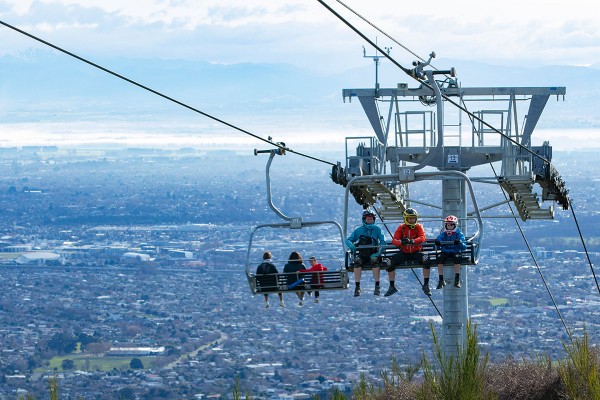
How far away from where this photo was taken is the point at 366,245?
19.2 meters

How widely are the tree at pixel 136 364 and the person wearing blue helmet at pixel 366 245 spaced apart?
61245 millimetres

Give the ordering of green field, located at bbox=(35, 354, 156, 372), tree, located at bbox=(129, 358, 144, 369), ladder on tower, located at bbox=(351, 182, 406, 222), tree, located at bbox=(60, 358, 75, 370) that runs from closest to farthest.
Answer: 1. ladder on tower, located at bbox=(351, 182, 406, 222)
2. green field, located at bbox=(35, 354, 156, 372)
3. tree, located at bbox=(60, 358, 75, 370)
4. tree, located at bbox=(129, 358, 144, 369)

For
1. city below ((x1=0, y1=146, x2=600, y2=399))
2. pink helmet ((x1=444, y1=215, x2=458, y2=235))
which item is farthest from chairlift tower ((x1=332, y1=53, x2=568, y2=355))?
city below ((x1=0, y1=146, x2=600, y2=399))

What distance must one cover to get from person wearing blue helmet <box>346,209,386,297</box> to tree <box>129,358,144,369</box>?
61.2 m

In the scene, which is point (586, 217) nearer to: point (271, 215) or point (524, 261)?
point (524, 261)

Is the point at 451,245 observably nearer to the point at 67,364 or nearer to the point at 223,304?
the point at 67,364

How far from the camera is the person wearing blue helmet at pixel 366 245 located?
19.1m

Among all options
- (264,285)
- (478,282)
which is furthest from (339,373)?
(264,285)

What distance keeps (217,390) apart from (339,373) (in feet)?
23.3

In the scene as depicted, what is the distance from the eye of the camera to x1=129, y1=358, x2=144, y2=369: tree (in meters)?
79.9

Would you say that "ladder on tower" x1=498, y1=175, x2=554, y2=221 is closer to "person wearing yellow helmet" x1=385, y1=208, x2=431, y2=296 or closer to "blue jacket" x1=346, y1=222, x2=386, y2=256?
"person wearing yellow helmet" x1=385, y1=208, x2=431, y2=296

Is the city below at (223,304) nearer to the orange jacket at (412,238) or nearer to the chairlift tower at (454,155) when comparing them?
the chairlift tower at (454,155)

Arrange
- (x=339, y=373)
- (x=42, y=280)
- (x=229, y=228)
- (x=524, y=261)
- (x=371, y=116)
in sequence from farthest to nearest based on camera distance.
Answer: (x=229, y=228) < (x=42, y=280) < (x=524, y=261) < (x=339, y=373) < (x=371, y=116)

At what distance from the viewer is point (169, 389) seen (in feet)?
231
